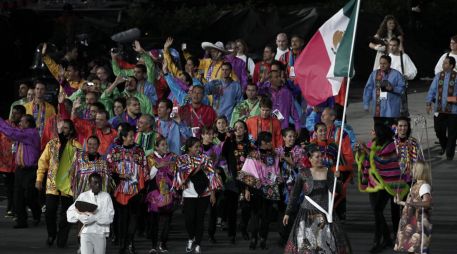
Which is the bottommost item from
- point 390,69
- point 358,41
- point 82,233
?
point 82,233

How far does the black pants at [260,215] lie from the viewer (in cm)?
1806

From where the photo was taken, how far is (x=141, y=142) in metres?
18.7

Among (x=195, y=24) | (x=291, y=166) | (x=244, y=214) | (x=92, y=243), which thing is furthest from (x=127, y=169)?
(x=195, y=24)

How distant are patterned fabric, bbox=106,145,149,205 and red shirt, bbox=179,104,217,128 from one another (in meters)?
3.06

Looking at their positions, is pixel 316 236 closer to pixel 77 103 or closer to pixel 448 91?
pixel 77 103

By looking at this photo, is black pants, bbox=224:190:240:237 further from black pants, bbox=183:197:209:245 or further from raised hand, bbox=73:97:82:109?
raised hand, bbox=73:97:82:109

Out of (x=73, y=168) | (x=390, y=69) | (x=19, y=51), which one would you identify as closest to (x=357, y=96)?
(x=19, y=51)

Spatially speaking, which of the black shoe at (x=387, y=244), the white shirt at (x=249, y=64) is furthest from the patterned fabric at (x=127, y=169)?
the white shirt at (x=249, y=64)

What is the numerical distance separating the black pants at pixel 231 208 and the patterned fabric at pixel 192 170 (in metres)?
0.98

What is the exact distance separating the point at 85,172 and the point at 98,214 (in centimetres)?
178

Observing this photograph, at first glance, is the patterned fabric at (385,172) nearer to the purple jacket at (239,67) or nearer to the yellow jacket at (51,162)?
the yellow jacket at (51,162)

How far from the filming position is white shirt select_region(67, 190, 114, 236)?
15703mm

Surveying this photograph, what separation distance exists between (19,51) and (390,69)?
41.0 feet

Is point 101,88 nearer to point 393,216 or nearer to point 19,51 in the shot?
point 393,216
